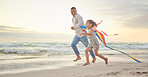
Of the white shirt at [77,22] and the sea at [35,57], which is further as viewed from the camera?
the white shirt at [77,22]

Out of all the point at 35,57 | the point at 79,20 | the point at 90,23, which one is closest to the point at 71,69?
the point at 90,23

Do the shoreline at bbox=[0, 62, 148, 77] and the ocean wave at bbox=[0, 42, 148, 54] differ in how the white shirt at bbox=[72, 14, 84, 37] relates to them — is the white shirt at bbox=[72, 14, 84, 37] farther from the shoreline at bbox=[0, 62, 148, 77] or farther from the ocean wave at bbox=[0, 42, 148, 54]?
the ocean wave at bbox=[0, 42, 148, 54]

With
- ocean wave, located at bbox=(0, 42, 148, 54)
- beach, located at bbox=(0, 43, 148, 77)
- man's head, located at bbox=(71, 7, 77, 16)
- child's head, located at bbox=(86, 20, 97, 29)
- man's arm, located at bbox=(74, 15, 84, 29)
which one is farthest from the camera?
ocean wave, located at bbox=(0, 42, 148, 54)

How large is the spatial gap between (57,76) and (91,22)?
197cm

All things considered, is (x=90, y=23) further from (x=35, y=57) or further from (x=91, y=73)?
(x=35, y=57)

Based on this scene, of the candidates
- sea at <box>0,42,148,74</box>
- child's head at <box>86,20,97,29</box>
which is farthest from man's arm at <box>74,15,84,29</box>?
sea at <box>0,42,148,74</box>

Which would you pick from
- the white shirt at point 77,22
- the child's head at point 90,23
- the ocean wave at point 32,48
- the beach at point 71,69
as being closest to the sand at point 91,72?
the beach at point 71,69

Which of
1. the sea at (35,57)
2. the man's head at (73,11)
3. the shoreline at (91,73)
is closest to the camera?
the shoreline at (91,73)

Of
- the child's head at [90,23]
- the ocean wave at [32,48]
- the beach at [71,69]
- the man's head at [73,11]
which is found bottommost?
the ocean wave at [32,48]

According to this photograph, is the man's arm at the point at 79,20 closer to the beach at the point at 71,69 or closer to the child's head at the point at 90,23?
the child's head at the point at 90,23

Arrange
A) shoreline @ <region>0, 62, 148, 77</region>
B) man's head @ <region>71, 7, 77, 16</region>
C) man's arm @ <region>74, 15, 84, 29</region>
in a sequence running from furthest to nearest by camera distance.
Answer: man's head @ <region>71, 7, 77, 16</region> < man's arm @ <region>74, 15, 84, 29</region> < shoreline @ <region>0, 62, 148, 77</region>

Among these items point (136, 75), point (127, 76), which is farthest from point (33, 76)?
point (136, 75)

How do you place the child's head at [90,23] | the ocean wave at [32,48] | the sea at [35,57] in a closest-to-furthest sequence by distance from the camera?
1. the child's head at [90,23]
2. the sea at [35,57]
3. the ocean wave at [32,48]

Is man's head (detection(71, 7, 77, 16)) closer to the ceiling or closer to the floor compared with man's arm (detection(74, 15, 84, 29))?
closer to the ceiling
